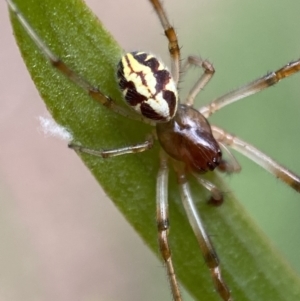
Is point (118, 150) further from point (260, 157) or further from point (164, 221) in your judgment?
point (260, 157)

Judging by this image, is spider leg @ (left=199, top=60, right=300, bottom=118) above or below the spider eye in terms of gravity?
below

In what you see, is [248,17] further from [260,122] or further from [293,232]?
[293,232]

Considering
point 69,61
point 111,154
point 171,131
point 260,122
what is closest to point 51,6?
point 69,61

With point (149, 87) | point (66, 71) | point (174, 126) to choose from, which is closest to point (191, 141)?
point (174, 126)

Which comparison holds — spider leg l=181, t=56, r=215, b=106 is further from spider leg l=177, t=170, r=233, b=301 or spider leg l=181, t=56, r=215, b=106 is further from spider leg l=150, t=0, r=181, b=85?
spider leg l=177, t=170, r=233, b=301

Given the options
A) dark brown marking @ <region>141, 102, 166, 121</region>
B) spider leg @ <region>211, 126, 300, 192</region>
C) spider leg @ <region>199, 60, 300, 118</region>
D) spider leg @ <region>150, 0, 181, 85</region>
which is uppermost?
spider leg @ <region>150, 0, 181, 85</region>

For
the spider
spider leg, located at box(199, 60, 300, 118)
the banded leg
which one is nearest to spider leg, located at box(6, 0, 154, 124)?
the spider

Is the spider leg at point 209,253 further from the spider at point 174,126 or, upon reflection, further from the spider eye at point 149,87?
the spider eye at point 149,87

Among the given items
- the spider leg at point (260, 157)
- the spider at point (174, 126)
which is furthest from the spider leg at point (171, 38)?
the spider leg at point (260, 157)
